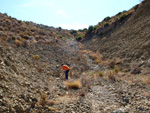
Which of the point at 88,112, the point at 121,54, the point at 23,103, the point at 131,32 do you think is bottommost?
the point at 88,112

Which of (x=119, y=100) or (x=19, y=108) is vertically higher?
(x=19, y=108)

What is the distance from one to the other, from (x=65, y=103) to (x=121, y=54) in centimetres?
1106

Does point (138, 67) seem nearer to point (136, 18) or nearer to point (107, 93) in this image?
point (107, 93)

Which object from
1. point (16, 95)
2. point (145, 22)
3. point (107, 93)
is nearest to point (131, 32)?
point (145, 22)

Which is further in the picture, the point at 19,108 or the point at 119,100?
the point at 119,100

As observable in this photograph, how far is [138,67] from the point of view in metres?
11.1

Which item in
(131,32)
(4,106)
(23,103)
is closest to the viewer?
(4,106)

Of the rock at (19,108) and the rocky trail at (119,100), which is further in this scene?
the rocky trail at (119,100)

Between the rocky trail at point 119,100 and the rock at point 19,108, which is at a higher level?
the rock at point 19,108

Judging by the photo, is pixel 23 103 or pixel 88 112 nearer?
pixel 23 103

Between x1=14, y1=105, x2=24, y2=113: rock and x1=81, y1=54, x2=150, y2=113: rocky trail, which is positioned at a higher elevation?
x1=14, y1=105, x2=24, y2=113: rock

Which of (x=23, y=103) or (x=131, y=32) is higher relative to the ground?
(x=131, y=32)

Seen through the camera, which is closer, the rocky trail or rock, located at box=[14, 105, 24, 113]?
rock, located at box=[14, 105, 24, 113]

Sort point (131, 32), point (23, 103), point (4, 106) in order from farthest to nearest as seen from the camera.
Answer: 1. point (131, 32)
2. point (23, 103)
3. point (4, 106)
